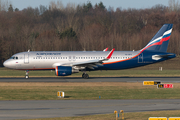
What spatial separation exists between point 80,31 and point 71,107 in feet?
334

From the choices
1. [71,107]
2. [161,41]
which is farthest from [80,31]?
[71,107]

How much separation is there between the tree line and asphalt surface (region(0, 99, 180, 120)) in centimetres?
6118

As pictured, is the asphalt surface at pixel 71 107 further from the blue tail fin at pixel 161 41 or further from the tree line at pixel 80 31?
the tree line at pixel 80 31

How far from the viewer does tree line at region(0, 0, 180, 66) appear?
91500 mm

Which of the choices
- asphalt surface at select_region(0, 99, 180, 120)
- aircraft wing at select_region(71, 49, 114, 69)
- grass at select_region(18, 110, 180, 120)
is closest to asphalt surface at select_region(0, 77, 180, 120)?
asphalt surface at select_region(0, 99, 180, 120)

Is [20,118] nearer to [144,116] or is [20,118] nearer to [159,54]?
[144,116]

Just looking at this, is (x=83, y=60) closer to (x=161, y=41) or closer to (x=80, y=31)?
(x=161, y=41)

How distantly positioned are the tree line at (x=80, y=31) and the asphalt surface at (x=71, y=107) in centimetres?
6118

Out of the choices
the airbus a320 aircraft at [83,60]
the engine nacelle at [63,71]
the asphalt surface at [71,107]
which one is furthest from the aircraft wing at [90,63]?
the asphalt surface at [71,107]

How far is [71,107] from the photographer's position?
2052 cm

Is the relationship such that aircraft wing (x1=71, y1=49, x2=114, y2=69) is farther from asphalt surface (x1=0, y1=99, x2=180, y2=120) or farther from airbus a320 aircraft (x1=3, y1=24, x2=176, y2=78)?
asphalt surface (x1=0, y1=99, x2=180, y2=120)

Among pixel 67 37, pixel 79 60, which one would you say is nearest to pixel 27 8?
pixel 67 37

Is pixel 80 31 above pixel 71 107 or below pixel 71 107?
above

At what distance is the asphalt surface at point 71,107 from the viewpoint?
711 inches
